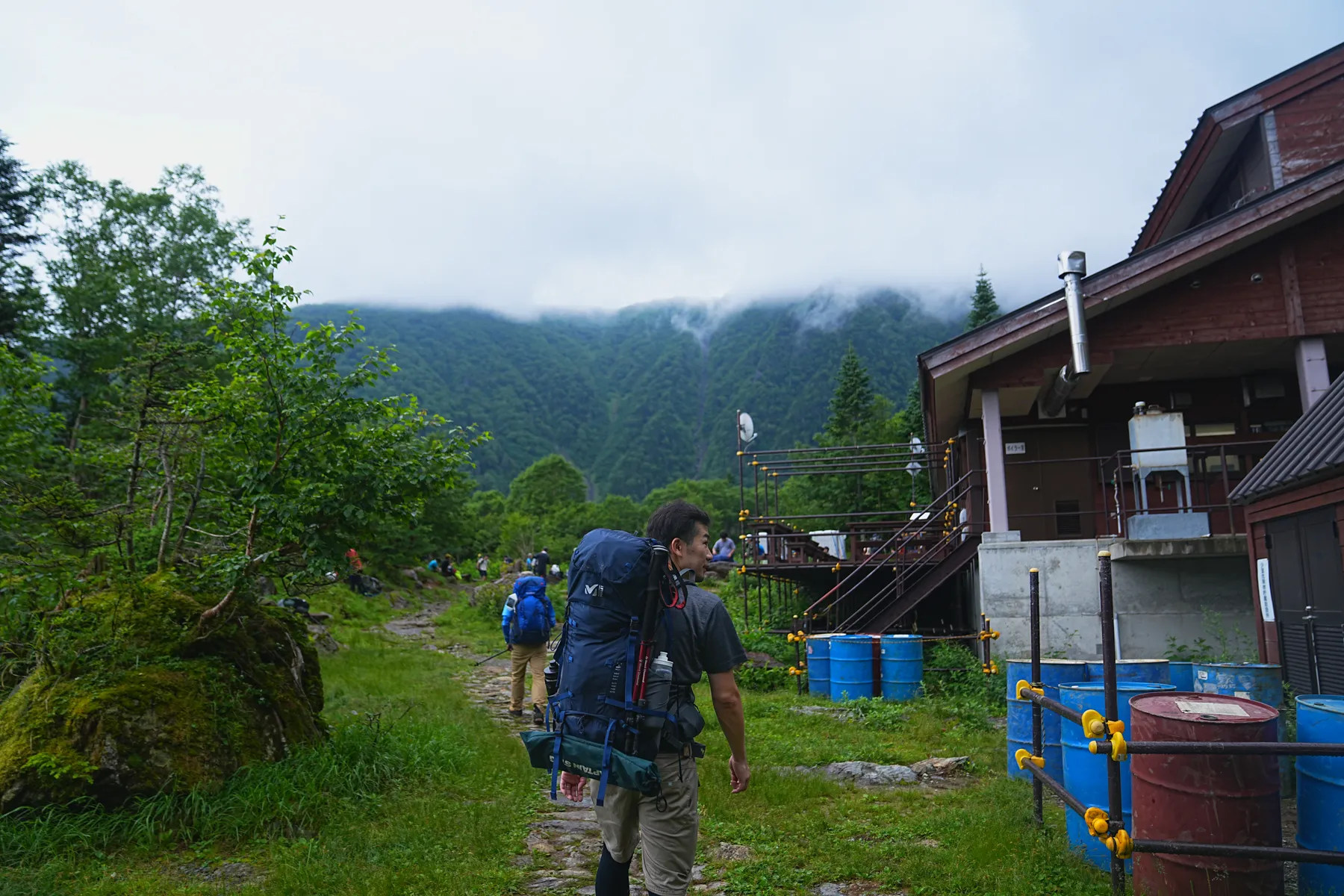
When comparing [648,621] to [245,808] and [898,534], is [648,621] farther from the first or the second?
[898,534]

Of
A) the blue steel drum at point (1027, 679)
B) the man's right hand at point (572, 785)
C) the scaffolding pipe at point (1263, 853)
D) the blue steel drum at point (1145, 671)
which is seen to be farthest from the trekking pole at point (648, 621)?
the blue steel drum at point (1145, 671)

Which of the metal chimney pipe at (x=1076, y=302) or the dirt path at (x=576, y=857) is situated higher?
the metal chimney pipe at (x=1076, y=302)

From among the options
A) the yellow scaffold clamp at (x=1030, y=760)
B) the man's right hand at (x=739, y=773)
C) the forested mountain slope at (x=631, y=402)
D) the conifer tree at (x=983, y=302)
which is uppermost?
the forested mountain slope at (x=631, y=402)

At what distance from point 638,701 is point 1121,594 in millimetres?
9539

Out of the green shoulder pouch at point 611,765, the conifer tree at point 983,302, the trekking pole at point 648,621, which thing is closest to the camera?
the green shoulder pouch at point 611,765

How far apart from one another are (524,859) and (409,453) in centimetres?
309

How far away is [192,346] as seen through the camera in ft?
23.0

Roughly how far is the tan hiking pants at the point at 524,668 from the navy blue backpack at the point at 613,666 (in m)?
6.46

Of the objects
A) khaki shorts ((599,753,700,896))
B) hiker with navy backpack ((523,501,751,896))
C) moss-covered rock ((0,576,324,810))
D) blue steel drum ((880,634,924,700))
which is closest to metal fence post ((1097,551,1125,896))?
hiker with navy backpack ((523,501,751,896))

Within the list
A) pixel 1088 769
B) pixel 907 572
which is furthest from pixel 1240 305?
pixel 1088 769

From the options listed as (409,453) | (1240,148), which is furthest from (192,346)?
(1240,148)

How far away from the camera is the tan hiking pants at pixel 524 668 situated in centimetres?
955

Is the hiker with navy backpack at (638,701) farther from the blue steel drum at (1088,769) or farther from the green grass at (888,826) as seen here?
the blue steel drum at (1088,769)

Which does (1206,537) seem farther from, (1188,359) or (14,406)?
(14,406)
